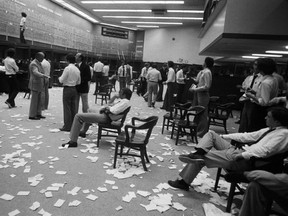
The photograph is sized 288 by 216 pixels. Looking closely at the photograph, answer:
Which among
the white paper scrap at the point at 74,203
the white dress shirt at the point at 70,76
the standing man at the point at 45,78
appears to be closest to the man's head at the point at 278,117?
the white paper scrap at the point at 74,203

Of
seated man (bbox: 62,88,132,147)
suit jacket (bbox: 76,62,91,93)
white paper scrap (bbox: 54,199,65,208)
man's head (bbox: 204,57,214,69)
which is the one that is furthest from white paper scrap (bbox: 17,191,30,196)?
man's head (bbox: 204,57,214,69)

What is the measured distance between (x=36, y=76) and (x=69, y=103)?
1.31 metres

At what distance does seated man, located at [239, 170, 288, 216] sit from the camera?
7.02 ft

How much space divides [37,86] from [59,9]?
11.6 m

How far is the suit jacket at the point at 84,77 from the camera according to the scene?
528cm

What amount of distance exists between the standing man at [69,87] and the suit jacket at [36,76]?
3.69ft

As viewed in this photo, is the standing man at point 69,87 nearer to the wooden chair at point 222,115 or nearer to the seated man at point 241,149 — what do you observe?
the seated man at point 241,149

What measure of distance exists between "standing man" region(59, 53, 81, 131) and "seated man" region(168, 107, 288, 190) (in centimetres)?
294

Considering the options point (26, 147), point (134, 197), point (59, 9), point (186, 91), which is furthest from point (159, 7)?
point (134, 197)

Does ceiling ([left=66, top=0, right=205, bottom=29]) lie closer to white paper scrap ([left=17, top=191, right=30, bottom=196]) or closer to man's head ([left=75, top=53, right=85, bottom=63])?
man's head ([left=75, top=53, right=85, bottom=63])

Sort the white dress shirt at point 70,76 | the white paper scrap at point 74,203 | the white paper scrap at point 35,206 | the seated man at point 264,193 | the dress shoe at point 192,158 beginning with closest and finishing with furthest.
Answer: the seated man at point 264,193 → the white paper scrap at point 35,206 → the white paper scrap at point 74,203 → the dress shoe at point 192,158 → the white dress shirt at point 70,76

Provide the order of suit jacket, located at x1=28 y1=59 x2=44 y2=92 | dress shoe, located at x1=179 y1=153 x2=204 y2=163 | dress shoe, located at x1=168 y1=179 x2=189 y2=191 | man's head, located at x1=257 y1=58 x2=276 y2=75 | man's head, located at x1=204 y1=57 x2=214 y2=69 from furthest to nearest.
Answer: suit jacket, located at x1=28 y1=59 x2=44 y2=92, man's head, located at x1=204 y1=57 x2=214 y2=69, man's head, located at x1=257 y1=58 x2=276 y2=75, dress shoe, located at x1=168 y1=179 x2=189 y2=191, dress shoe, located at x1=179 y1=153 x2=204 y2=163

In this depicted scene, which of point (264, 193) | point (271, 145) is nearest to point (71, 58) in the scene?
point (271, 145)

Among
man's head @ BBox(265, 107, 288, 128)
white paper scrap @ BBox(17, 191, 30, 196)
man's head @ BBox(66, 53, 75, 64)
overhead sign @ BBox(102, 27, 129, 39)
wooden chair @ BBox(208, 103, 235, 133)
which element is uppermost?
overhead sign @ BBox(102, 27, 129, 39)
